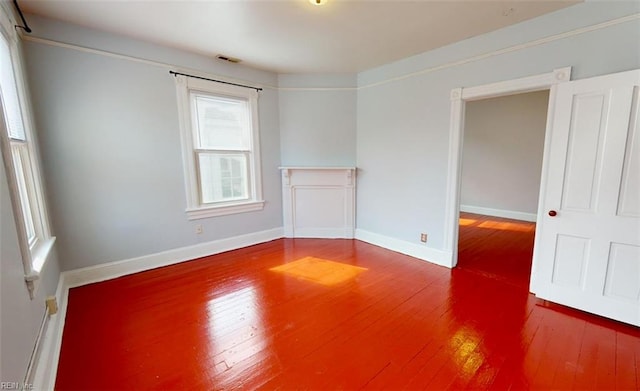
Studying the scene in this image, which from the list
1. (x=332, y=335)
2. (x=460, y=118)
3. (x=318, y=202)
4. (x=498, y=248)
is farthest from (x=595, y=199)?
(x=318, y=202)

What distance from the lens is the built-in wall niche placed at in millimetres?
4242

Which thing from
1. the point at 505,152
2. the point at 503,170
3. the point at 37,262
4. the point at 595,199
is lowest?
the point at 37,262

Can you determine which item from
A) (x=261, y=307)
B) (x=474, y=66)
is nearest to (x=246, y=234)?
(x=261, y=307)

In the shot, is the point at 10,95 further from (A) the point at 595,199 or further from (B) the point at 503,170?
(B) the point at 503,170

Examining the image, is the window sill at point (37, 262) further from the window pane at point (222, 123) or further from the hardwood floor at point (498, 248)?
the hardwood floor at point (498, 248)

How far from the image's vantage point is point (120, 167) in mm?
2895

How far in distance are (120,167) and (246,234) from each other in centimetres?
176

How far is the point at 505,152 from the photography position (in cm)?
578

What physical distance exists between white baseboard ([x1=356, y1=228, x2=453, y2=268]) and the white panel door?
99 cm

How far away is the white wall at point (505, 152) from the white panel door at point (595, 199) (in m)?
3.76

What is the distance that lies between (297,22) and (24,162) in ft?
8.48

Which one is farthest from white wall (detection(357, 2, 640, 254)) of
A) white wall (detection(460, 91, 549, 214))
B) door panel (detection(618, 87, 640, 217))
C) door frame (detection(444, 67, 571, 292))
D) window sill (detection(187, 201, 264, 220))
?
white wall (detection(460, 91, 549, 214))

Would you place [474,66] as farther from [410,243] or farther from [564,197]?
[410,243]

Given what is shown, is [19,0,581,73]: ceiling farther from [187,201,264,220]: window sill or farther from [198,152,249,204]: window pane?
[187,201,264,220]: window sill
